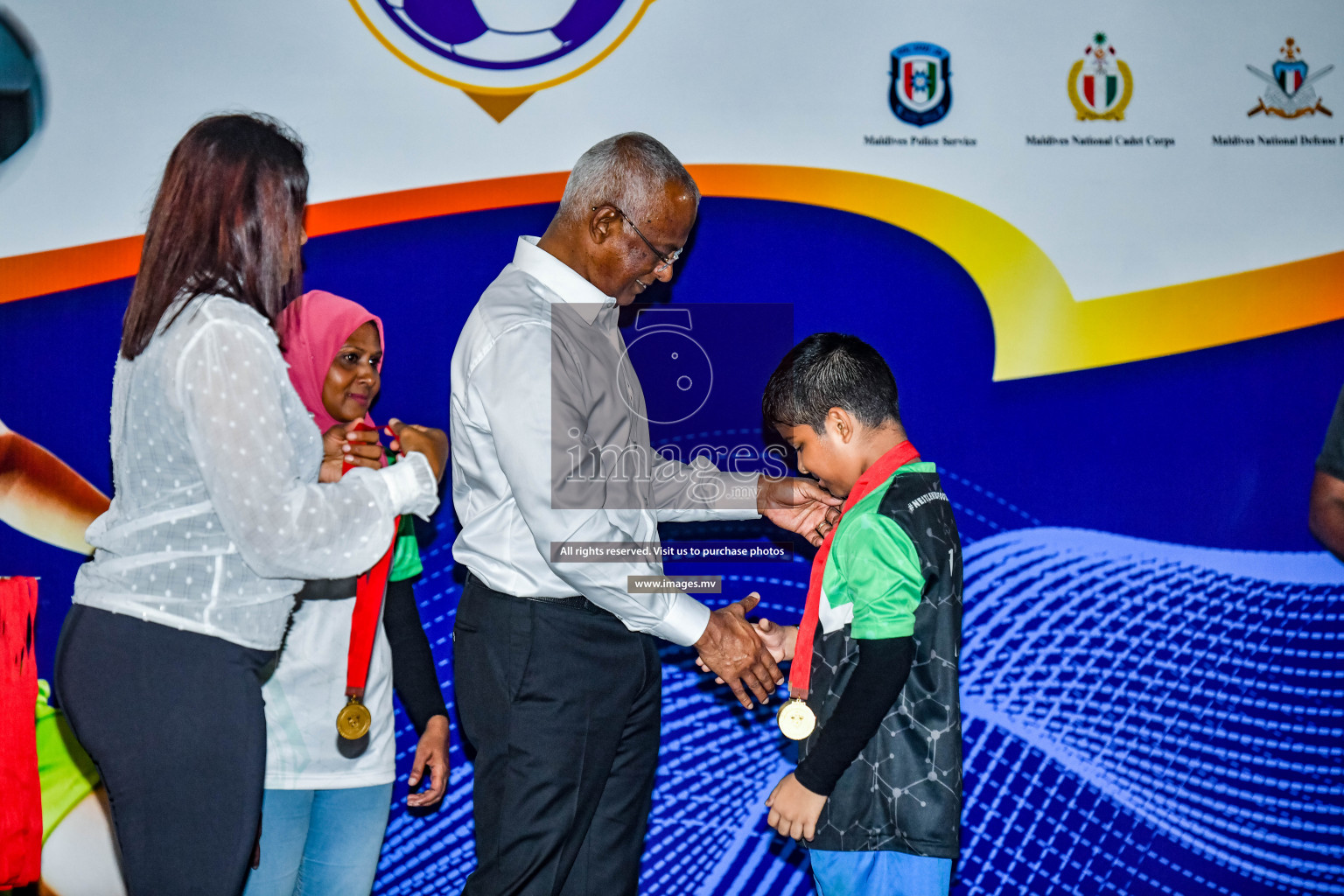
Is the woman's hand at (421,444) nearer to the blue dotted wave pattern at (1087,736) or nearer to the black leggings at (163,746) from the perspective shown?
the black leggings at (163,746)

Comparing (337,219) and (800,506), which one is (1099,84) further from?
(337,219)

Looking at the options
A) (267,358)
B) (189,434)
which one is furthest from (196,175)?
(189,434)

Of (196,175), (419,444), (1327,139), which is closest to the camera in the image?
(196,175)

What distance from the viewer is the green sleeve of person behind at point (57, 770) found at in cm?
272

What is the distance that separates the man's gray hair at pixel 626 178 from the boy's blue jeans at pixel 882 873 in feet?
4.70

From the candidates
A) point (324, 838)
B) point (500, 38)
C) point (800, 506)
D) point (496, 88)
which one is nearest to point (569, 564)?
point (800, 506)

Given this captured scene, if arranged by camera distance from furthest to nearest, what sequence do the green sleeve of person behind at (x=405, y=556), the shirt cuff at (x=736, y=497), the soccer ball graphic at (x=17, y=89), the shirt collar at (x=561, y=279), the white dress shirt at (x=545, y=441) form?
the soccer ball graphic at (x=17, y=89), the shirt cuff at (x=736, y=497), the green sleeve of person behind at (x=405, y=556), the shirt collar at (x=561, y=279), the white dress shirt at (x=545, y=441)

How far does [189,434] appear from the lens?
4.96 ft

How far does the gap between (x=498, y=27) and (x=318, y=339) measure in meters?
1.05

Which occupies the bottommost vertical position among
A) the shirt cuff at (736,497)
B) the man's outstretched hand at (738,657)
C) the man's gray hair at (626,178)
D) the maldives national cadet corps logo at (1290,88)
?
the man's outstretched hand at (738,657)

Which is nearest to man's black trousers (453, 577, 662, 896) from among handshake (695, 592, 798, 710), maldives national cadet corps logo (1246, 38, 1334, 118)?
handshake (695, 592, 798, 710)

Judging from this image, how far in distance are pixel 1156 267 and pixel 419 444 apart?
7.41ft

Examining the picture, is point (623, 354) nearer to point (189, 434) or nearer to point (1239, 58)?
point (189, 434)

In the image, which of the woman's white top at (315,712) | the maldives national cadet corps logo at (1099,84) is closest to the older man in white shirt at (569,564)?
the woman's white top at (315,712)
